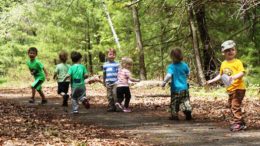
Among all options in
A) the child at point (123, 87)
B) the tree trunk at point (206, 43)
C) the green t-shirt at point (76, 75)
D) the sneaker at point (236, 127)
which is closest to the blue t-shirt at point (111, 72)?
the child at point (123, 87)

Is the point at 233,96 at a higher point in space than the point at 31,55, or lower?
lower

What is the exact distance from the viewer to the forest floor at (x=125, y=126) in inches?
366

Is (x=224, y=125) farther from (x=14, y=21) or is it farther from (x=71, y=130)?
(x=14, y=21)

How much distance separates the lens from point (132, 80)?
48.7 feet

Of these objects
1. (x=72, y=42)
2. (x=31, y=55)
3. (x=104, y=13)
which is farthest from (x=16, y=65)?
(x=31, y=55)

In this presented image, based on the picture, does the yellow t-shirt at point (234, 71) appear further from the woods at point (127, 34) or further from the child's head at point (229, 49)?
the woods at point (127, 34)

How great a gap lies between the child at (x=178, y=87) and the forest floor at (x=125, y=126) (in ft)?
0.99

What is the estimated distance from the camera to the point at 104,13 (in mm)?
40156

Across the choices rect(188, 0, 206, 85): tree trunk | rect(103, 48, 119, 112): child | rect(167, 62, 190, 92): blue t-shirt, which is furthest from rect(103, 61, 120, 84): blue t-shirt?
rect(188, 0, 206, 85): tree trunk

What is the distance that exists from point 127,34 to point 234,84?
25.8 meters

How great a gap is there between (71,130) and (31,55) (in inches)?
282

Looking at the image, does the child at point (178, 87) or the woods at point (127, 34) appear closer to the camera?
the child at point (178, 87)

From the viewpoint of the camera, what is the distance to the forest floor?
9.29m

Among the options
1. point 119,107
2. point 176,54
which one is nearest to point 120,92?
point 119,107
